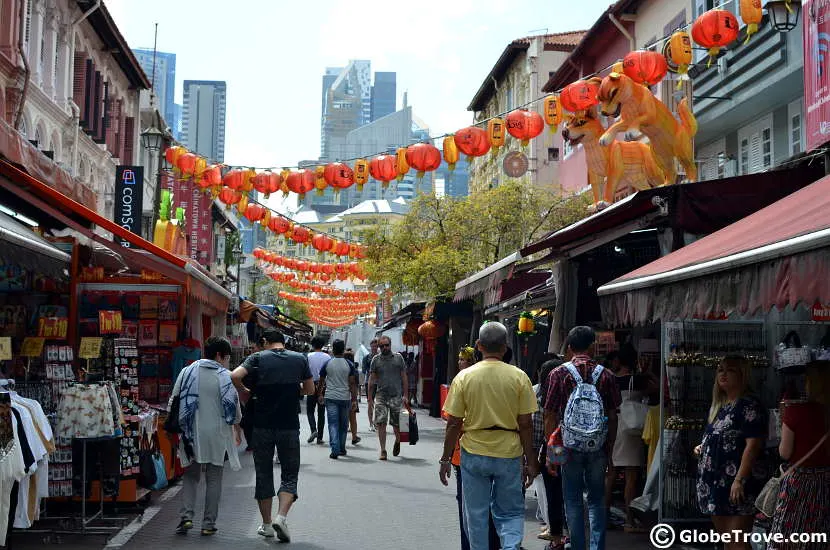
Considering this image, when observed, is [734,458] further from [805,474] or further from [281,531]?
[281,531]

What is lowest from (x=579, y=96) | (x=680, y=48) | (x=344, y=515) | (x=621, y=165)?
(x=344, y=515)

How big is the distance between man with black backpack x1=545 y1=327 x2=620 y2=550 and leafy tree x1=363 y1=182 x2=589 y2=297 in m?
17.8

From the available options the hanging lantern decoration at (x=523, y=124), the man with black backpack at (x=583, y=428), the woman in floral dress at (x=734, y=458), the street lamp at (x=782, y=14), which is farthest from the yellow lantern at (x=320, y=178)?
the woman in floral dress at (x=734, y=458)

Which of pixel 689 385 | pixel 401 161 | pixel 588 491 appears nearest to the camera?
pixel 588 491

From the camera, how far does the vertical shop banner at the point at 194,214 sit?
32.1 metres

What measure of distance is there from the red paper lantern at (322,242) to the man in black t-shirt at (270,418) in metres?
21.5

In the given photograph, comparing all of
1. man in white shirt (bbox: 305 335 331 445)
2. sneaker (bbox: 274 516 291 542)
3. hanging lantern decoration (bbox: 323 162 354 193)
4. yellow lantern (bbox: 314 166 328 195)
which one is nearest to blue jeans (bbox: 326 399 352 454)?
man in white shirt (bbox: 305 335 331 445)

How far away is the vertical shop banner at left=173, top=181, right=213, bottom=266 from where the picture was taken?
A: 32062mm

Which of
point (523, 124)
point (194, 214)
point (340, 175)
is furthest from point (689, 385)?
point (194, 214)

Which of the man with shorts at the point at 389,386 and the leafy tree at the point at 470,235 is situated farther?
the leafy tree at the point at 470,235

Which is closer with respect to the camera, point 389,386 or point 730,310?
point 730,310

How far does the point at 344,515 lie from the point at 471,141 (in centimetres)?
806

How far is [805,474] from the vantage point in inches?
249

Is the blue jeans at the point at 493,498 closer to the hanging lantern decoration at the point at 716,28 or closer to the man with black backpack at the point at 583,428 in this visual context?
the man with black backpack at the point at 583,428
